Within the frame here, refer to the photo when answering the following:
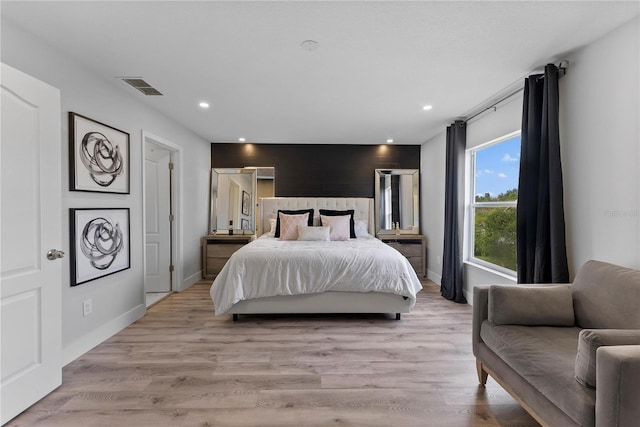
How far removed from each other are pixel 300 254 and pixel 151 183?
2580mm

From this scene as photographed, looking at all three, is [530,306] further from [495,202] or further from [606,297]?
[495,202]

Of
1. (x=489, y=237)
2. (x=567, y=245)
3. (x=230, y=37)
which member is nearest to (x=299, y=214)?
(x=489, y=237)

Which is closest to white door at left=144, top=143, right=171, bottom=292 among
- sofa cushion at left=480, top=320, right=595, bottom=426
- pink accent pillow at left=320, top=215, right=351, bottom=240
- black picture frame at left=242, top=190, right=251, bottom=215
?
black picture frame at left=242, top=190, right=251, bottom=215

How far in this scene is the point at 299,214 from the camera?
4.88m

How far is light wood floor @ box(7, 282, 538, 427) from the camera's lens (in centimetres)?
174

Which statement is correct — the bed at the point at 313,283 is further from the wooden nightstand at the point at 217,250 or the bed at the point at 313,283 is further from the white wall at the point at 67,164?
the wooden nightstand at the point at 217,250

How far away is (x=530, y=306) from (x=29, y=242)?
3144mm

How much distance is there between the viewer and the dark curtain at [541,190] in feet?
7.39

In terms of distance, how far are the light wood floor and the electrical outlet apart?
0.34m

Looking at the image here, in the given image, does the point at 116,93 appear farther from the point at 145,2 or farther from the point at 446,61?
the point at 446,61

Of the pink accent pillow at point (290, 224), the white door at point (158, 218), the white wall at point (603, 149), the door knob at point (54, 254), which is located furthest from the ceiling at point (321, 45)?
the pink accent pillow at point (290, 224)

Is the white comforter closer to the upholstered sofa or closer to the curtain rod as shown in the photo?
the upholstered sofa

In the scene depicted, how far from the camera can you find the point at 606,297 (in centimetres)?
170

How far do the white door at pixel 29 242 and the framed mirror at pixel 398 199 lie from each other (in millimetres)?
4452
